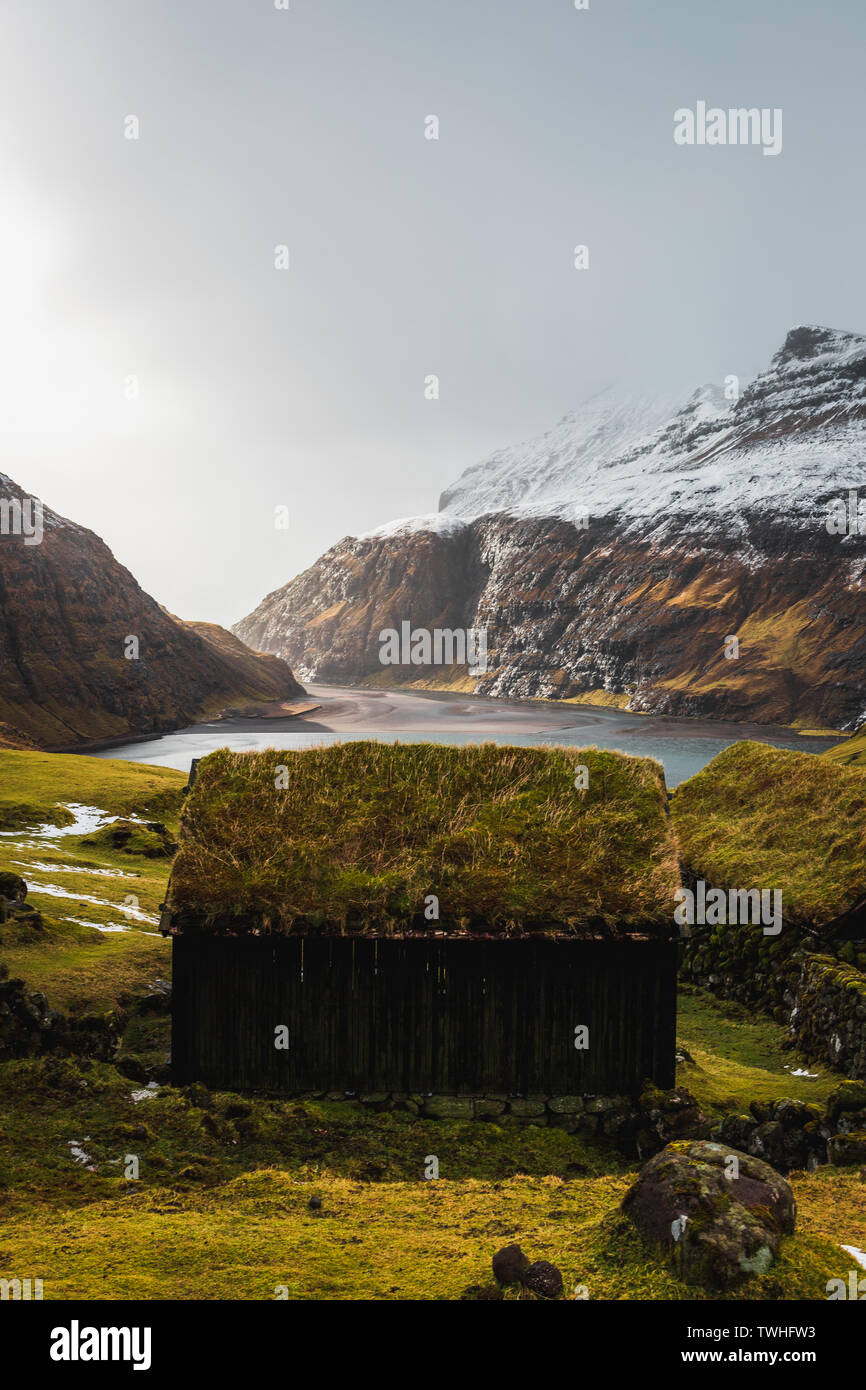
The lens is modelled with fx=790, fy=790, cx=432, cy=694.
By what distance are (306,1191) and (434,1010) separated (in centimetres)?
538

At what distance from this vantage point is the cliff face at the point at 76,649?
14850 centimetres

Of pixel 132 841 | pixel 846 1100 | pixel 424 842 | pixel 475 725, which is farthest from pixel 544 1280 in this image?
pixel 475 725

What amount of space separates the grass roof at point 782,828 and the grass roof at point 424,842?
8.00 m

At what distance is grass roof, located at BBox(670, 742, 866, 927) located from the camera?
24.8 metres

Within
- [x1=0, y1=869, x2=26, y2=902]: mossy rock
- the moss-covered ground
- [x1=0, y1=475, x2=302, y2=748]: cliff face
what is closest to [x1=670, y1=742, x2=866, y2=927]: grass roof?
the moss-covered ground

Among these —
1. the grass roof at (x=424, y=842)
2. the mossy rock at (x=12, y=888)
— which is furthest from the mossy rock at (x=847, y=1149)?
the mossy rock at (x=12, y=888)

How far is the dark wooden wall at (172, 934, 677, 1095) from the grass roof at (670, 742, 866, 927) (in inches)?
361

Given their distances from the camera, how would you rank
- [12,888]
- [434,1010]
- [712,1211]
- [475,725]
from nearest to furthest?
1. [712,1211]
2. [434,1010]
3. [12,888]
4. [475,725]

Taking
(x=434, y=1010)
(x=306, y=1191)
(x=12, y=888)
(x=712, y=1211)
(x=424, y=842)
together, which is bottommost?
(x=306, y=1191)

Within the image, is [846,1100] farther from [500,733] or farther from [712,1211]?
[500,733]

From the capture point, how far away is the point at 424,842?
64.2 ft

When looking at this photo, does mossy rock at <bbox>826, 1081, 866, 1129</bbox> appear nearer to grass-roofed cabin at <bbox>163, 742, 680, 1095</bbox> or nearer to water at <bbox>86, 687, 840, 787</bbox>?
grass-roofed cabin at <bbox>163, 742, 680, 1095</bbox>

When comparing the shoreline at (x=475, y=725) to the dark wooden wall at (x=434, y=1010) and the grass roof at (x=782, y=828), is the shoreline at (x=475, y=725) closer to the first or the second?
the grass roof at (x=782, y=828)
